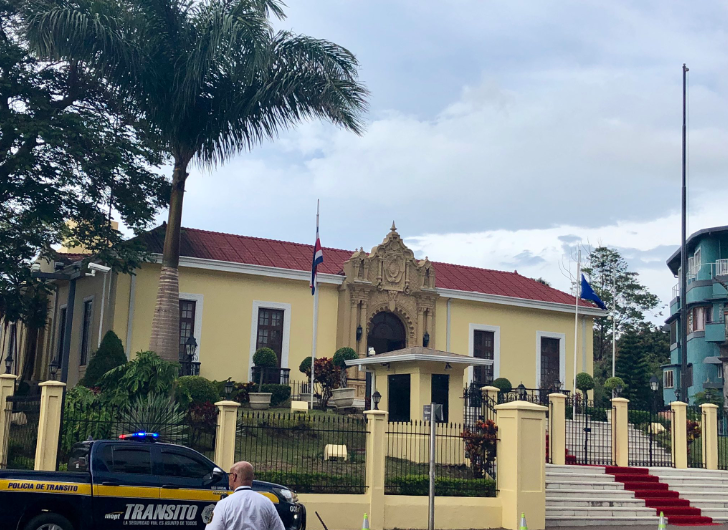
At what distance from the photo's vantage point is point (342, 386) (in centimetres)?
2708

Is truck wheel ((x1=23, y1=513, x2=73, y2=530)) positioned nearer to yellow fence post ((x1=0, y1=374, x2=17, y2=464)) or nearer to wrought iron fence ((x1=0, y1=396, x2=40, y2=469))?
wrought iron fence ((x1=0, y1=396, x2=40, y2=469))

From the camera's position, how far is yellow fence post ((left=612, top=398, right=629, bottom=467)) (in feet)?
69.4

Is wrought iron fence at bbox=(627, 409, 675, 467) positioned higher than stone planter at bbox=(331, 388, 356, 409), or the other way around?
stone planter at bbox=(331, 388, 356, 409)

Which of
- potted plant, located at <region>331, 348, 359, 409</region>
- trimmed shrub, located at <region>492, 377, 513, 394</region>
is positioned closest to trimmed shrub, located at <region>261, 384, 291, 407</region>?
potted plant, located at <region>331, 348, 359, 409</region>

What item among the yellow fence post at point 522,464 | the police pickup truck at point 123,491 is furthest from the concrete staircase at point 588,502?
the police pickup truck at point 123,491

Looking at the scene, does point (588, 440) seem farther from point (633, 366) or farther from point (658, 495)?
point (633, 366)

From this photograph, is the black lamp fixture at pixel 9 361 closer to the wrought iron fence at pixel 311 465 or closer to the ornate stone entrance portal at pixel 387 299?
the ornate stone entrance portal at pixel 387 299

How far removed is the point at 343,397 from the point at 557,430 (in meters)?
7.74

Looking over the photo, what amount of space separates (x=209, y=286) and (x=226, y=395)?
15.3ft

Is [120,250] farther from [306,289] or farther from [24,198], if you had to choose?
[306,289]

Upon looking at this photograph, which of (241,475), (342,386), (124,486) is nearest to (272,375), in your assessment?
(342,386)

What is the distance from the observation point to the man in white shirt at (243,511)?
6270 mm

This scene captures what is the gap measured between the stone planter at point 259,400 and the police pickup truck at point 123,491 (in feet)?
41.0

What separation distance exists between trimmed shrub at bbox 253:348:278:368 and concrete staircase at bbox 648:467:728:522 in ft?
39.2
